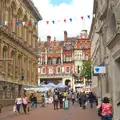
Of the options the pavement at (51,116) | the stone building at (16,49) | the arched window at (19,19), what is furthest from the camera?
the arched window at (19,19)

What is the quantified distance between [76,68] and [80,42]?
867 cm

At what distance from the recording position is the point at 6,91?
40.1 m

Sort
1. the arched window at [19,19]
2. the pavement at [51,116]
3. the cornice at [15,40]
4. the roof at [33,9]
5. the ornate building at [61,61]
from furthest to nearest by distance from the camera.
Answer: the ornate building at [61,61]
the roof at [33,9]
the arched window at [19,19]
the cornice at [15,40]
the pavement at [51,116]

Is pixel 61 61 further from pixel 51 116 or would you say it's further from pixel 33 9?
pixel 51 116

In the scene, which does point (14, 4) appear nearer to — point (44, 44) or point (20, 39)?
point (20, 39)

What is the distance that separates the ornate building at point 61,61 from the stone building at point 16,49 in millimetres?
41580

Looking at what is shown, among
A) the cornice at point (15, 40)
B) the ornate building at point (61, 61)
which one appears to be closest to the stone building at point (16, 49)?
the cornice at point (15, 40)

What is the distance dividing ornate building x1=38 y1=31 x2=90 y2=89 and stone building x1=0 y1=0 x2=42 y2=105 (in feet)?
136

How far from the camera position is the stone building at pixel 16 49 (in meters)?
39.4

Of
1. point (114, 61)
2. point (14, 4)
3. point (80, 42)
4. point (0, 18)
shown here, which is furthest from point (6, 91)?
point (80, 42)

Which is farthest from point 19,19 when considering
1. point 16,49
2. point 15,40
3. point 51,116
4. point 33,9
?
point 51,116

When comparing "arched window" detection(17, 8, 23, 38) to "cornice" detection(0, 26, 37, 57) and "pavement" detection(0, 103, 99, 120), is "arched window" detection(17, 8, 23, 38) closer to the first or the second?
"cornice" detection(0, 26, 37, 57)

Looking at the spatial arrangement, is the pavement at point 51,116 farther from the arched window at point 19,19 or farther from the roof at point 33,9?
the roof at point 33,9

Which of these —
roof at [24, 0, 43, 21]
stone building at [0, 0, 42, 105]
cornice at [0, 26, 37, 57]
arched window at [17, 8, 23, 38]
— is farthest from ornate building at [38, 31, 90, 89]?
arched window at [17, 8, 23, 38]
